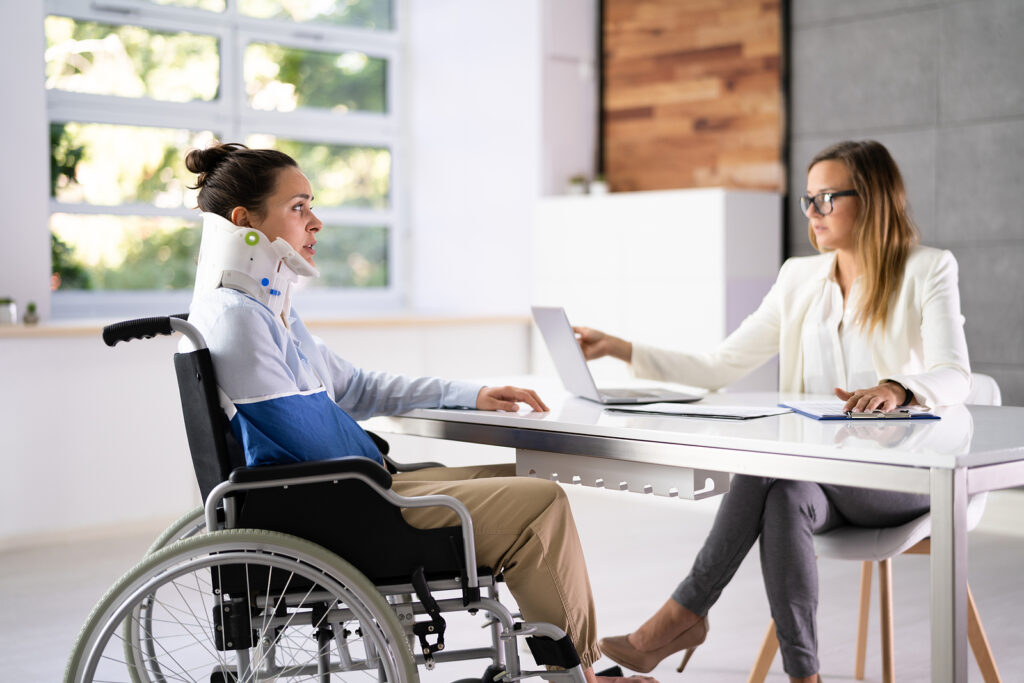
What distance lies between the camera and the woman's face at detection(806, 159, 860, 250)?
2926 mm

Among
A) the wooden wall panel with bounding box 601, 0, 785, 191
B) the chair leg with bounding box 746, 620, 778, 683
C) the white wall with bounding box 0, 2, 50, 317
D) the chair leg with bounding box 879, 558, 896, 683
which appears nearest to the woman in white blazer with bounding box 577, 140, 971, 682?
the chair leg with bounding box 746, 620, 778, 683

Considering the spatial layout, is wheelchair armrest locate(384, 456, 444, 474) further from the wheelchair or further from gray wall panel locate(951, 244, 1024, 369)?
gray wall panel locate(951, 244, 1024, 369)

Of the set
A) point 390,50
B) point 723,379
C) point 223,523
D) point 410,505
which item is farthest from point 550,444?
point 390,50

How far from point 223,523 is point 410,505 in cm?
36

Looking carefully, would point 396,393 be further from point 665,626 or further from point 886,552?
point 886,552

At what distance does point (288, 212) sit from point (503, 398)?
0.65 m

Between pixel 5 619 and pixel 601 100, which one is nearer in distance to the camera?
pixel 5 619

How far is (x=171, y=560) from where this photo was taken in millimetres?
1925

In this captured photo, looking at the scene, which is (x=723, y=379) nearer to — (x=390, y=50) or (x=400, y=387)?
(x=400, y=387)

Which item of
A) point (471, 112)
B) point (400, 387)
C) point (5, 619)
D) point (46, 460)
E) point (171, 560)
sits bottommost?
point (5, 619)

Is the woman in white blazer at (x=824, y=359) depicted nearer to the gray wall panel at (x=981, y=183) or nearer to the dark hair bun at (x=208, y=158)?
the dark hair bun at (x=208, y=158)

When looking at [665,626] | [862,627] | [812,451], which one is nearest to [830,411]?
[812,451]

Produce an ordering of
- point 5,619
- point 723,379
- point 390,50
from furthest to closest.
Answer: point 390,50, point 5,619, point 723,379

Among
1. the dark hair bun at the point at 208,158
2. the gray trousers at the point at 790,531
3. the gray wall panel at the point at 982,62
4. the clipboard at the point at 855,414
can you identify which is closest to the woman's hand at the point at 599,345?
the gray trousers at the point at 790,531
